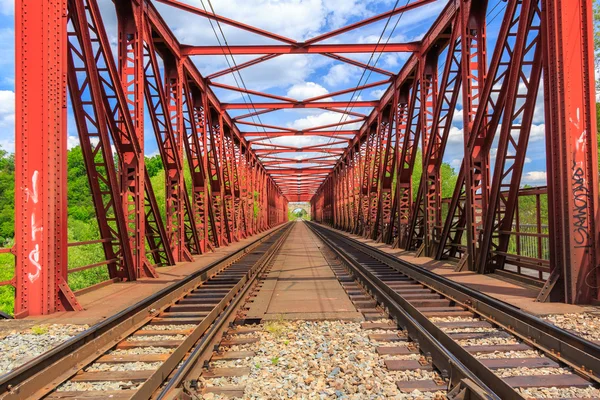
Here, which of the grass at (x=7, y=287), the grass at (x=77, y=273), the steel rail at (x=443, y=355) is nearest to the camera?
the steel rail at (x=443, y=355)

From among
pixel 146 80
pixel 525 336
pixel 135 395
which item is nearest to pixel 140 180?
pixel 146 80

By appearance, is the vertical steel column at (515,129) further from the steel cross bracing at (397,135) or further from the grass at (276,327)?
the grass at (276,327)

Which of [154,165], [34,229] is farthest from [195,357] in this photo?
[154,165]

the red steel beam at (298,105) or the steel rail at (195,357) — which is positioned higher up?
the red steel beam at (298,105)

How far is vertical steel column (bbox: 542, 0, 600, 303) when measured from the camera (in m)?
6.88

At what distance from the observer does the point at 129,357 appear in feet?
15.1

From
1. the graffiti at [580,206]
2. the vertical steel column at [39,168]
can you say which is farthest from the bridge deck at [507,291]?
the vertical steel column at [39,168]

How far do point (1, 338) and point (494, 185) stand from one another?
919 centimetres

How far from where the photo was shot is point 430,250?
14492 millimetres

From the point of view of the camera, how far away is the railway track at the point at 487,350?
3.64m

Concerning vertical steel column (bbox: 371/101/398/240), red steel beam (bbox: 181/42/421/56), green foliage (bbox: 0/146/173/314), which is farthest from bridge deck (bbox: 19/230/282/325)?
vertical steel column (bbox: 371/101/398/240)

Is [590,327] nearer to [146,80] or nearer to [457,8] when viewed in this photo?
[457,8]

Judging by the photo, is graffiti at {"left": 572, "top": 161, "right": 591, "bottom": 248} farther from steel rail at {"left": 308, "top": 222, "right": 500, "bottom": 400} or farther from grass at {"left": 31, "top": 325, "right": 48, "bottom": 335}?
grass at {"left": 31, "top": 325, "right": 48, "bottom": 335}

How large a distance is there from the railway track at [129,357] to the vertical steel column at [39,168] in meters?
1.70
